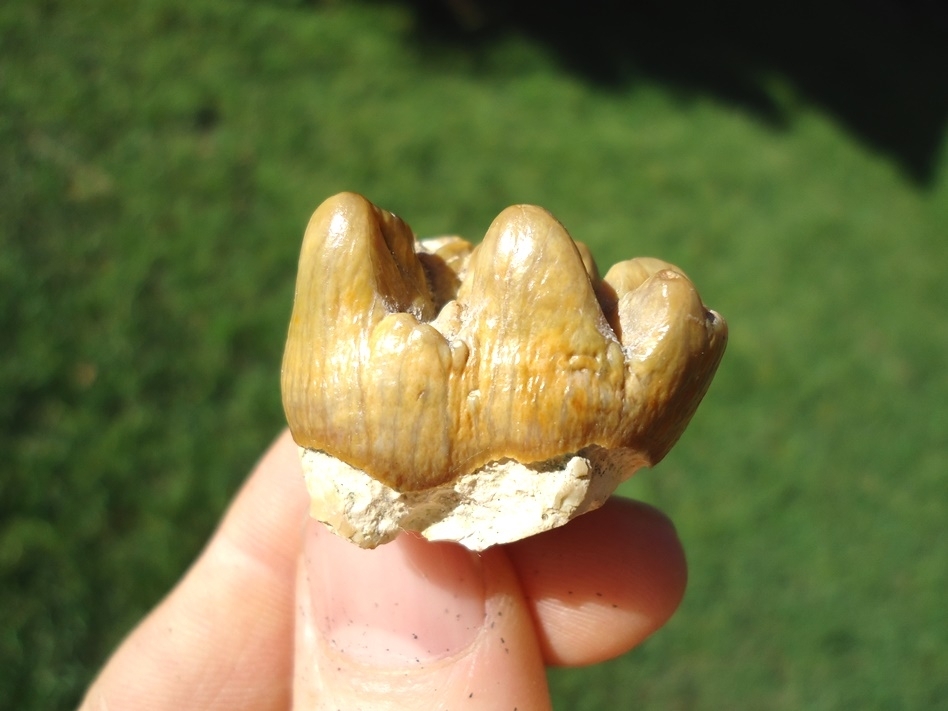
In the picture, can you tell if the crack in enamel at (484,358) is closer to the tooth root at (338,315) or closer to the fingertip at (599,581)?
the tooth root at (338,315)

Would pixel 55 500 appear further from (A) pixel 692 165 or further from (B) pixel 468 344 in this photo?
(A) pixel 692 165

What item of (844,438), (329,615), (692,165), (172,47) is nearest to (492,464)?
(329,615)

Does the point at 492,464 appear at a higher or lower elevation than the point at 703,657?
higher

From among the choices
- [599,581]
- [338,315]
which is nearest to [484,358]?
[338,315]

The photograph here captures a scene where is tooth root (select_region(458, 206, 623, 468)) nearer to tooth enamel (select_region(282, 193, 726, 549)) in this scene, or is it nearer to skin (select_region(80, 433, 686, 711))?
tooth enamel (select_region(282, 193, 726, 549))

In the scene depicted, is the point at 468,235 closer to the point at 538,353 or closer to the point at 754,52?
the point at 538,353

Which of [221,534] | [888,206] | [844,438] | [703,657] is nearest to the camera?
[221,534]

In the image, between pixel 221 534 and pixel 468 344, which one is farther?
pixel 221 534
